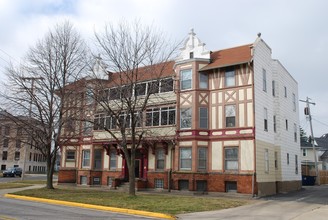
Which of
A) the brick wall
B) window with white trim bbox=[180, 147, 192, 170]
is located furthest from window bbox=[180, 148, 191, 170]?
the brick wall

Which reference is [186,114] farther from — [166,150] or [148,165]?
[148,165]

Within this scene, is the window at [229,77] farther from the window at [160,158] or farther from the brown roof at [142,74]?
the window at [160,158]

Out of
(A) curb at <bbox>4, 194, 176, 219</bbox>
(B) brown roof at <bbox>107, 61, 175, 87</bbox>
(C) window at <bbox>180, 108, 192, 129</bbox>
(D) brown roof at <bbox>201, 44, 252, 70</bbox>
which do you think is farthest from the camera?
(C) window at <bbox>180, 108, 192, 129</bbox>

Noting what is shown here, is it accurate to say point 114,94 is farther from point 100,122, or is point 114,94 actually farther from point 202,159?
point 202,159

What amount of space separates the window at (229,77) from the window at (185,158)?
5.98 metres

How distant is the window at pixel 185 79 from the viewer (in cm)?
2889

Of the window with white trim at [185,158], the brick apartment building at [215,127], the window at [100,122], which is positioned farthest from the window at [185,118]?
the window at [100,122]

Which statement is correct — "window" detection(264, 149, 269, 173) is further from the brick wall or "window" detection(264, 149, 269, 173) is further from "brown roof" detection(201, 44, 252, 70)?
the brick wall

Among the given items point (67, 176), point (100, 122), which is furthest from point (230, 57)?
point (67, 176)

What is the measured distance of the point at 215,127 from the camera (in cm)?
2758

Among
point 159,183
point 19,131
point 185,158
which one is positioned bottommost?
point 159,183

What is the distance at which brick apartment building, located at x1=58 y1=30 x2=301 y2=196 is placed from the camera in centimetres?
2619

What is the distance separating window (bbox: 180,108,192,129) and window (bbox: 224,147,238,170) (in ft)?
12.0

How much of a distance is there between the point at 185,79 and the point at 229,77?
365cm
